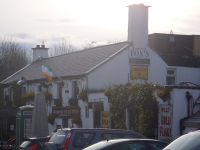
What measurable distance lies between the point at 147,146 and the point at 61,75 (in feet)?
62.6

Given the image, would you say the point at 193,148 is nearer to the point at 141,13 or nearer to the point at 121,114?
the point at 121,114

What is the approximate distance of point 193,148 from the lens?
259 inches

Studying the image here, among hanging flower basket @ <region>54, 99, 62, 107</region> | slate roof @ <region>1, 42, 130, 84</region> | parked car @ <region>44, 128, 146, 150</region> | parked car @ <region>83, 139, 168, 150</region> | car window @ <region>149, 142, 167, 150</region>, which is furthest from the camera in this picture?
hanging flower basket @ <region>54, 99, 62, 107</region>

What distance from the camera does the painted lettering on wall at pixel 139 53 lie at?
83.2 ft

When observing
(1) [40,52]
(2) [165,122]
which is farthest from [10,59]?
(2) [165,122]

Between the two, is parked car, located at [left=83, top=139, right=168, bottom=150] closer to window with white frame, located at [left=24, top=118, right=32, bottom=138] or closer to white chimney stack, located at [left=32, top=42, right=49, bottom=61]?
window with white frame, located at [left=24, top=118, right=32, bottom=138]

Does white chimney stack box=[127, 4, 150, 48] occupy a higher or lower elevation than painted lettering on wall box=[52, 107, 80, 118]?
higher

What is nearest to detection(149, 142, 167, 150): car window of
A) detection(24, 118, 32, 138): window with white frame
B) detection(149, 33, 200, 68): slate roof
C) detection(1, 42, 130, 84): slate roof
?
detection(24, 118, 32, 138): window with white frame

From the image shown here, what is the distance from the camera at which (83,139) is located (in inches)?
416

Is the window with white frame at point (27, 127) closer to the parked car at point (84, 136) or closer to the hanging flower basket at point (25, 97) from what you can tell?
the hanging flower basket at point (25, 97)

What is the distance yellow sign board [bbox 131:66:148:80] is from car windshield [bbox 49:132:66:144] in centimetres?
1458

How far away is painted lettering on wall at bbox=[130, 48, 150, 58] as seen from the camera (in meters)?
25.4

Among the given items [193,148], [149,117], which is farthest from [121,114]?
[193,148]

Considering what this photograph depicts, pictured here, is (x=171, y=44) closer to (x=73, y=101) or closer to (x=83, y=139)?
(x=73, y=101)
